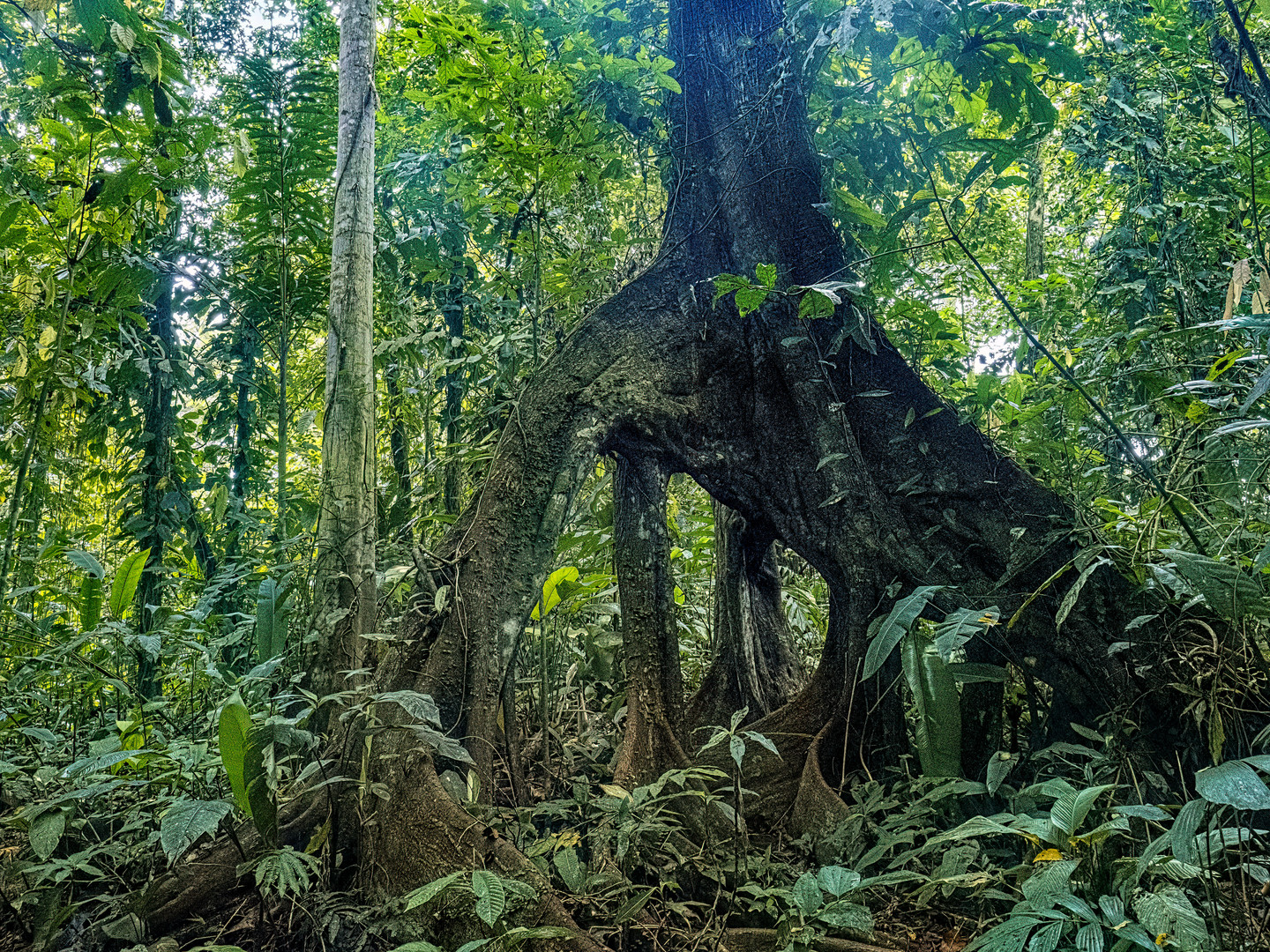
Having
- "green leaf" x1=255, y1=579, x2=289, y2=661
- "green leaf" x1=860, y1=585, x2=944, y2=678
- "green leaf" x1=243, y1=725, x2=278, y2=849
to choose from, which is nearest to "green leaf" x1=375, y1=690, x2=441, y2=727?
"green leaf" x1=243, y1=725, x2=278, y2=849

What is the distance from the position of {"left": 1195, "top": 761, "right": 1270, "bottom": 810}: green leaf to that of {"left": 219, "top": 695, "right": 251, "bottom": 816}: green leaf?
6.40 feet

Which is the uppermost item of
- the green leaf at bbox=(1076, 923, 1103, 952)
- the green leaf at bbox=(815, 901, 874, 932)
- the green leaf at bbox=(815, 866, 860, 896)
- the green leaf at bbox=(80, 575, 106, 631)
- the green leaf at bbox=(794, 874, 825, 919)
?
the green leaf at bbox=(80, 575, 106, 631)

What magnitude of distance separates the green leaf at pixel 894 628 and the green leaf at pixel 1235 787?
66cm

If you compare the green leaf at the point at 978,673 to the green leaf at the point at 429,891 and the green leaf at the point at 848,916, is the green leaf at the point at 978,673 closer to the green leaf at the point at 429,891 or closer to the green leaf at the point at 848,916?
the green leaf at the point at 848,916

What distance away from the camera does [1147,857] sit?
138 centimetres

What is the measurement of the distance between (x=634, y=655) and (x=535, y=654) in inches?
27.5

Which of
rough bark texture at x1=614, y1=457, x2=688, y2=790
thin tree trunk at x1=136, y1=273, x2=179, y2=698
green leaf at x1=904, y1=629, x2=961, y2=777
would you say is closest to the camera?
green leaf at x1=904, y1=629, x2=961, y2=777

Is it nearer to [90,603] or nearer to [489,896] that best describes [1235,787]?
[489,896]

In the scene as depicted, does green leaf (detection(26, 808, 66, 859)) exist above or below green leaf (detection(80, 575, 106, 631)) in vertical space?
below

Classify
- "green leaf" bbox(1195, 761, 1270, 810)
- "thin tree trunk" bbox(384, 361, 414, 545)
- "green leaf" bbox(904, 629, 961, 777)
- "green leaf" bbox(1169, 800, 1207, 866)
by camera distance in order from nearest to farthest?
"green leaf" bbox(1195, 761, 1270, 810) → "green leaf" bbox(1169, 800, 1207, 866) → "green leaf" bbox(904, 629, 961, 777) → "thin tree trunk" bbox(384, 361, 414, 545)

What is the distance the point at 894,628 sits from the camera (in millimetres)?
1895

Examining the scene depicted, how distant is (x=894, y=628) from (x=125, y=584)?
250cm

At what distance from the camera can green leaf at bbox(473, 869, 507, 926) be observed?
1.57 meters

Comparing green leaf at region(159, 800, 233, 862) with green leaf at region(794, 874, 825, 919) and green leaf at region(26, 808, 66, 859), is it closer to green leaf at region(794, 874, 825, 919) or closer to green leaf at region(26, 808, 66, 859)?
green leaf at region(26, 808, 66, 859)
